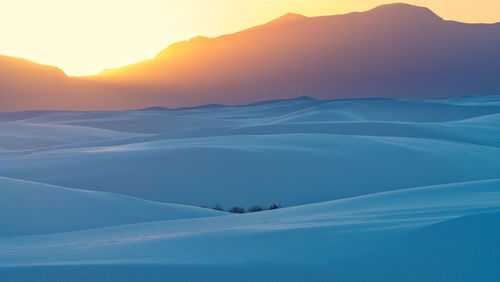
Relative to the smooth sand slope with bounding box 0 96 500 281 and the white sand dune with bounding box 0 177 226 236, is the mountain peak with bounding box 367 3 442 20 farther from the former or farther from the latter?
the white sand dune with bounding box 0 177 226 236

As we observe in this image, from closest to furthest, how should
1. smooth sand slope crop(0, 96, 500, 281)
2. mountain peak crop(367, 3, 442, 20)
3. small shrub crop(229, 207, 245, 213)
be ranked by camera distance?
smooth sand slope crop(0, 96, 500, 281) → small shrub crop(229, 207, 245, 213) → mountain peak crop(367, 3, 442, 20)

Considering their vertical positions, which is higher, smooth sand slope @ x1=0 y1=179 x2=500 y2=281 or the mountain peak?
the mountain peak

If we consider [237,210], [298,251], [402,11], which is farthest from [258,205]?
[402,11]

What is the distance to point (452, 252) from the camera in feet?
12.7

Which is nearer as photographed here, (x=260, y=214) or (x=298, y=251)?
(x=298, y=251)

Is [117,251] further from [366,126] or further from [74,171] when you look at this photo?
[366,126]

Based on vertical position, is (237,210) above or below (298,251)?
below

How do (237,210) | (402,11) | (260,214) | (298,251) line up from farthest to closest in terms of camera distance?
(402,11) → (237,210) → (260,214) → (298,251)

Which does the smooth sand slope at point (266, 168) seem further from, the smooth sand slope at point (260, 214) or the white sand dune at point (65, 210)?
the white sand dune at point (65, 210)

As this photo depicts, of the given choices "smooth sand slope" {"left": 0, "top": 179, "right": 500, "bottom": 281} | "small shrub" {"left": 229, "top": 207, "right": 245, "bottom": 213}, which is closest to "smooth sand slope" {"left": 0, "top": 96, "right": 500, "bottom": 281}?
"smooth sand slope" {"left": 0, "top": 179, "right": 500, "bottom": 281}

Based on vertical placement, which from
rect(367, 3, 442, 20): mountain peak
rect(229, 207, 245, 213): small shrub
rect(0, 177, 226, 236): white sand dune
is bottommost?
rect(229, 207, 245, 213): small shrub

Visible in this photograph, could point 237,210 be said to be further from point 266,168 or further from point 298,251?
point 298,251

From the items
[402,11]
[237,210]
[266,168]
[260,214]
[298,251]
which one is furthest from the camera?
[402,11]

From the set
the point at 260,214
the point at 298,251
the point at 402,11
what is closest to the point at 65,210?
the point at 260,214
